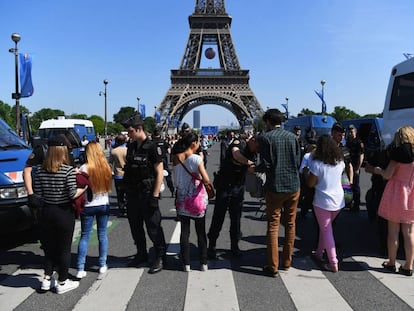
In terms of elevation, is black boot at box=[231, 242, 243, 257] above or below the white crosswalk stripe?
above

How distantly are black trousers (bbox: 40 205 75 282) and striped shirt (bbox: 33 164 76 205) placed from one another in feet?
0.32

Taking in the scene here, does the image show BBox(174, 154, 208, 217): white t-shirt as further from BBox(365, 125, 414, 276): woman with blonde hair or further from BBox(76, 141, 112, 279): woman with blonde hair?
BBox(365, 125, 414, 276): woman with blonde hair

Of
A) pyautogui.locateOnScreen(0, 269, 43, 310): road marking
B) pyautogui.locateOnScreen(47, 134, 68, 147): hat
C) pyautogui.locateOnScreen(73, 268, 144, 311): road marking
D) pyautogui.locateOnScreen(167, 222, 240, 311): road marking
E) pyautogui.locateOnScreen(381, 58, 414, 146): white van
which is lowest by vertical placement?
pyautogui.locateOnScreen(0, 269, 43, 310): road marking

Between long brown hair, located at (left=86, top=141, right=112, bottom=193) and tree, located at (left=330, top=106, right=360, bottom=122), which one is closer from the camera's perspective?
long brown hair, located at (left=86, top=141, right=112, bottom=193)

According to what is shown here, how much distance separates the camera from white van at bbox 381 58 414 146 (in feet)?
24.0

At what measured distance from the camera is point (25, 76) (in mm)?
16859

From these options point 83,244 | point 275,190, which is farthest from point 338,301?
point 83,244

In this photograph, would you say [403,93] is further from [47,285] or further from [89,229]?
[47,285]

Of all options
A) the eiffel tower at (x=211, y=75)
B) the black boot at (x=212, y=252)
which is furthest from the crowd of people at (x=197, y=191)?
the eiffel tower at (x=211, y=75)

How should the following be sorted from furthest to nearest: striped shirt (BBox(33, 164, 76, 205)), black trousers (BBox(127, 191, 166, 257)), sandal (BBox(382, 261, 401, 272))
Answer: black trousers (BBox(127, 191, 166, 257)), sandal (BBox(382, 261, 401, 272)), striped shirt (BBox(33, 164, 76, 205))

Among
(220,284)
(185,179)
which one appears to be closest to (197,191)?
(185,179)

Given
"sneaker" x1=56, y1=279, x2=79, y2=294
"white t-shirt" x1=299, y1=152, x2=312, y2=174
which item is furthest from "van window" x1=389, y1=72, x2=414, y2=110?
"sneaker" x1=56, y1=279, x2=79, y2=294

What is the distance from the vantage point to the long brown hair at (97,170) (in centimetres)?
443

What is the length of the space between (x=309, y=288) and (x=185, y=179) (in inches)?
73.3
